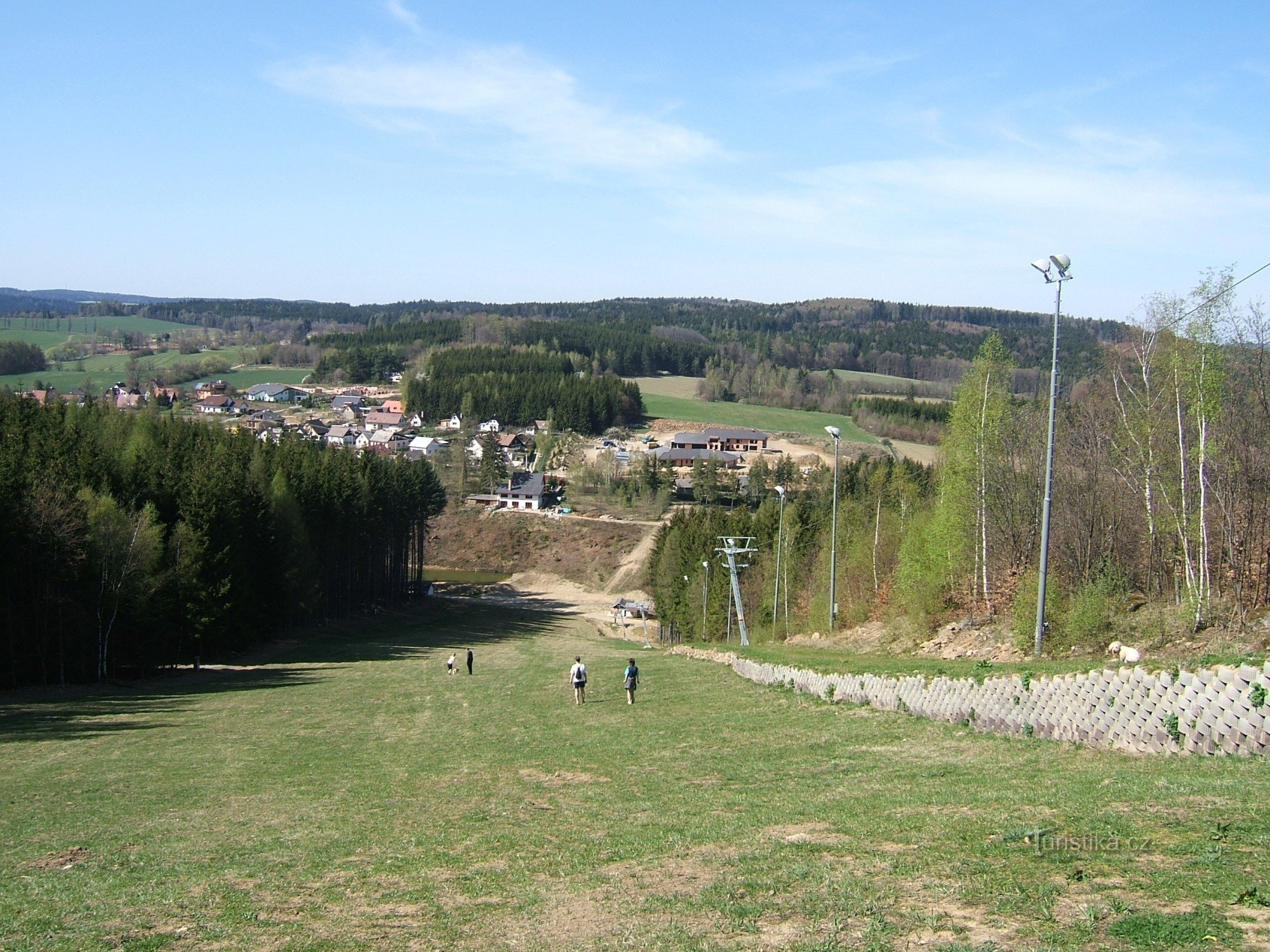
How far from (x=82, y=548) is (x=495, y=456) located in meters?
101

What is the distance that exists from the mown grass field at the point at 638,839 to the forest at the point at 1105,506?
11.1 meters

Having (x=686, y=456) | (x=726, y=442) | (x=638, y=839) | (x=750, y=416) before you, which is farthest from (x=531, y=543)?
(x=638, y=839)

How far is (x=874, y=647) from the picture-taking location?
3475cm

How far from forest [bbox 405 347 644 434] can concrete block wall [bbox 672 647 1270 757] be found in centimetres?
15328

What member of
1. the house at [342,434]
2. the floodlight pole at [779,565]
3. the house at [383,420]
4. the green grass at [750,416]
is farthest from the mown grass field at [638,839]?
the house at [383,420]

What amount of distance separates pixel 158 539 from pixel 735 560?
116 ft

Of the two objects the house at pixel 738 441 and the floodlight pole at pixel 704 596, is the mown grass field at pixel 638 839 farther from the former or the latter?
the house at pixel 738 441

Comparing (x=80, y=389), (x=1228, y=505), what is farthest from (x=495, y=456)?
(x=1228, y=505)

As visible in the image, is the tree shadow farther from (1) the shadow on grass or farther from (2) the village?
(2) the village

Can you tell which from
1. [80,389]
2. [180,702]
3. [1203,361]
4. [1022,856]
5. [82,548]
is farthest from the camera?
[80,389]

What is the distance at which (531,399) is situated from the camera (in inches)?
6988

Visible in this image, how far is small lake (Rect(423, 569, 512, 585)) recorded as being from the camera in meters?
111

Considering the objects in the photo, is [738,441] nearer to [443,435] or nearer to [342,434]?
[443,435]

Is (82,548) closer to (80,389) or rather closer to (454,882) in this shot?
(454,882)
